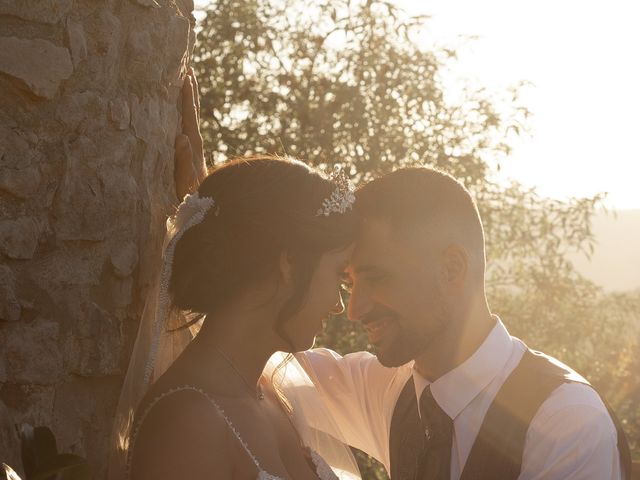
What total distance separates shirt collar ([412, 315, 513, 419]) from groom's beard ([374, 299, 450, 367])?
0.12m

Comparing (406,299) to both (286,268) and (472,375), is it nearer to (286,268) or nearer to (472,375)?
(472,375)

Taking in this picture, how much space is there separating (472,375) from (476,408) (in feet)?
0.36

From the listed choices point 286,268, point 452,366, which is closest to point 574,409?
point 452,366

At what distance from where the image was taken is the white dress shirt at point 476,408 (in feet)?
9.45

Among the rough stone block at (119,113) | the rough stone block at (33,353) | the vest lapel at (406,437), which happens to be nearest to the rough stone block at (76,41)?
the rough stone block at (119,113)

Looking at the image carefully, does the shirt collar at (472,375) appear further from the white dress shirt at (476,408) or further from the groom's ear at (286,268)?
the groom's ear at (286,268)

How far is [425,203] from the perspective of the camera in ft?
10.9

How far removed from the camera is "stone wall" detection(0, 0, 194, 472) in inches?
94.3

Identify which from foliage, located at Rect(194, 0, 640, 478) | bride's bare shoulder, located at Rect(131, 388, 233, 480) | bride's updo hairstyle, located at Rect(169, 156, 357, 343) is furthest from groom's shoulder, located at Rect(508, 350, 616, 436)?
foliage, located at Rect(194, 0, 640, 478)

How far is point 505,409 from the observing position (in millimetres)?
3031

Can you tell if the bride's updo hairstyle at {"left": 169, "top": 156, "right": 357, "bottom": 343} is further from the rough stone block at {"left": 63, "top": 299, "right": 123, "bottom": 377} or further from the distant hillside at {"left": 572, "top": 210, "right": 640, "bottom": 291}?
the distant hillside at {"left": 572, "top": 210, "right": 640, "bottom": 291}

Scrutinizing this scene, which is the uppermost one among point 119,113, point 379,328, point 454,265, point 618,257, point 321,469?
point 618,257

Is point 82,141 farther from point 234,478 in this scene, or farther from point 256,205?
point 234,478

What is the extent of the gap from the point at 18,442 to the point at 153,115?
3.28 feet
